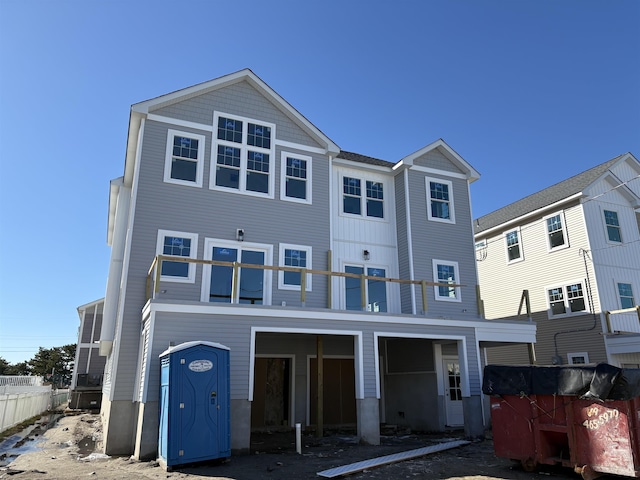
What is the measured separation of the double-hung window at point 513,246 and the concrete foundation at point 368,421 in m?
13.5

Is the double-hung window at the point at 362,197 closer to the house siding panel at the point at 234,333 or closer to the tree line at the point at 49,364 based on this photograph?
the house siding panel at the point at 234,333

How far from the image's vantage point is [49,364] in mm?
52312

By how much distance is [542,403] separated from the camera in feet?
27.2

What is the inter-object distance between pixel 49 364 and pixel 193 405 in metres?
52.8

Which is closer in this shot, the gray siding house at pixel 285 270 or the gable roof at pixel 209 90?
the gray siding house at pixel 285 270

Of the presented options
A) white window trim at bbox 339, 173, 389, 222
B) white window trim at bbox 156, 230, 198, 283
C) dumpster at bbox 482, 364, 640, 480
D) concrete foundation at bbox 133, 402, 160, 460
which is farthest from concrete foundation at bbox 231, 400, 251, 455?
white window trim at bbox 339, 173, 389, 222

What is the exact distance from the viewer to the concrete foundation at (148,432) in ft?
30.5

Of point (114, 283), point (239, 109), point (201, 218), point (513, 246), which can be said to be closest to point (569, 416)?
point (201, 218)

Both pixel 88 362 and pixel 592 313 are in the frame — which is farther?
pixel 88 362

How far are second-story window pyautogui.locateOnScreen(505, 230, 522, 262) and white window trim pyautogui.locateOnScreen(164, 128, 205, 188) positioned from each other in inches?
616

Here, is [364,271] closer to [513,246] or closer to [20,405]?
[513,246]

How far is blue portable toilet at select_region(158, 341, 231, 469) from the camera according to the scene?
860 centimetres

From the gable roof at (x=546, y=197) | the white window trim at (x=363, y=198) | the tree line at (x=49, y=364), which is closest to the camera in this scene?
the white window trim at (x=363, y=198)

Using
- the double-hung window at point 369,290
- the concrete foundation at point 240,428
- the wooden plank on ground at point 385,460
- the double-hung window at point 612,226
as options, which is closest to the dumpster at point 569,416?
the wooden plank on ground at point 385,460
